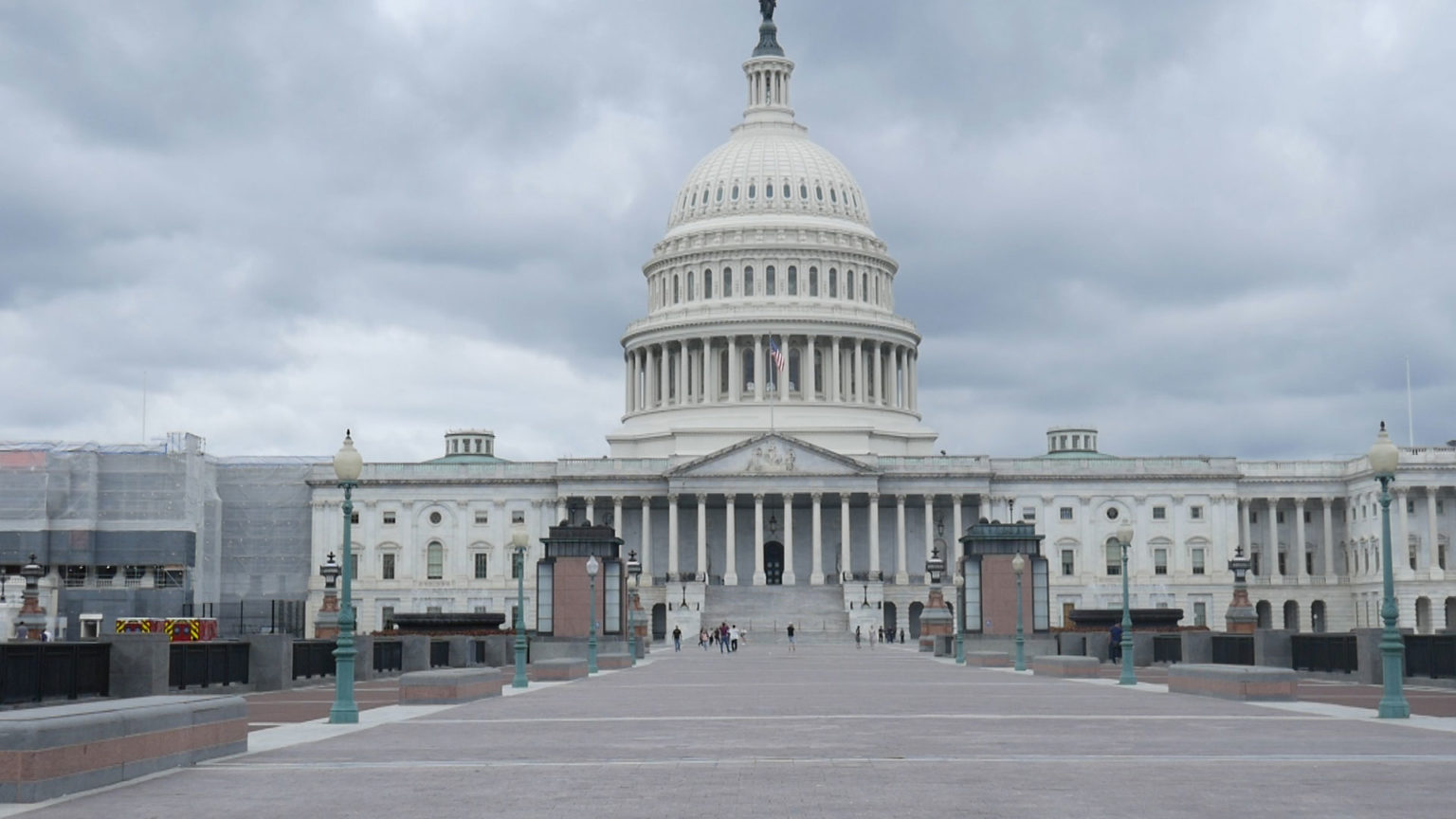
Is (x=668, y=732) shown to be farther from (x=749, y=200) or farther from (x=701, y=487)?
(x=749, y=200)

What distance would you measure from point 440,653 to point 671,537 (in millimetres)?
84200

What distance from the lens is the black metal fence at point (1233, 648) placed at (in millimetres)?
55656

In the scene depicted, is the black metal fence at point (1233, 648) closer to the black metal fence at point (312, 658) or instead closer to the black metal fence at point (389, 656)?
the black metal fence at point (389, 656)

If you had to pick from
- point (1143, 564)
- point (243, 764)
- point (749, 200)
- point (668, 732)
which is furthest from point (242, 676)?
point (749, 200)

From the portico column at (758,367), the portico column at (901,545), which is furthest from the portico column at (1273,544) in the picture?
the portico column at (758,367)

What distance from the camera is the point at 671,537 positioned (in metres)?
148

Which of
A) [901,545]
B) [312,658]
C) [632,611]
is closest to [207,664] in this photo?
[312,658]

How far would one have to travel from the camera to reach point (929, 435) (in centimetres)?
16300

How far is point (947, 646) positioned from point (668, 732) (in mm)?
55566

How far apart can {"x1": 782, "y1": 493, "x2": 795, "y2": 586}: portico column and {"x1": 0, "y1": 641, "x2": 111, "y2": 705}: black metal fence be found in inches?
4135

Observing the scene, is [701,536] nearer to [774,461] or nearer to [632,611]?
[774,461]

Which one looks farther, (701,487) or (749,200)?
(749,200)

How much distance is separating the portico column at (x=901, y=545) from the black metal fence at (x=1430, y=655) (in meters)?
95.4

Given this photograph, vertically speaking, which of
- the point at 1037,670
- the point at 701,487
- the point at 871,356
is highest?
the point at 871,356
